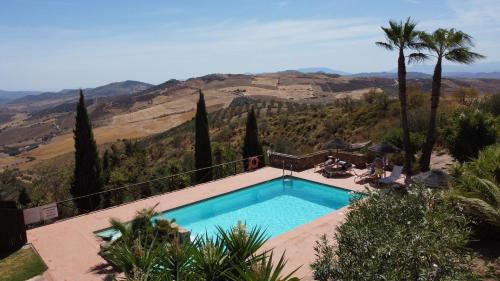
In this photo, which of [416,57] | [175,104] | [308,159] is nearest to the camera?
[416,57]

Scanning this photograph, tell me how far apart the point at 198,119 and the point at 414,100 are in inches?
770

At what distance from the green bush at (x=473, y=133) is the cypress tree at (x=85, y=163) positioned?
1420 centimetres

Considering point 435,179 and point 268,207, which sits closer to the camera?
point 435,179

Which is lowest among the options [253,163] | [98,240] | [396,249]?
[98,240]

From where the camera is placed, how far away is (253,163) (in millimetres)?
19438

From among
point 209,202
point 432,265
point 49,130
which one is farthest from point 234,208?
point 49,130

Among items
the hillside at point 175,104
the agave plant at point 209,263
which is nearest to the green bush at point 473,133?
the agave plant at point 209,263

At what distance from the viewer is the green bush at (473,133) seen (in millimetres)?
14008

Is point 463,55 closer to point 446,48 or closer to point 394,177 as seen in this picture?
point 446,48

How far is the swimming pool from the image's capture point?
1366cm

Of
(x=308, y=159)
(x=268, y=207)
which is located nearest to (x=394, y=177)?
(x=308, y=159)

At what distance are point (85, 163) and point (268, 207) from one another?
7.68 metres

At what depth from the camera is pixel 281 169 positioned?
61.8ft

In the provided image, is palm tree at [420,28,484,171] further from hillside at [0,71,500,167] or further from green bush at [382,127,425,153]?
hillside at [0,71,500,167]
